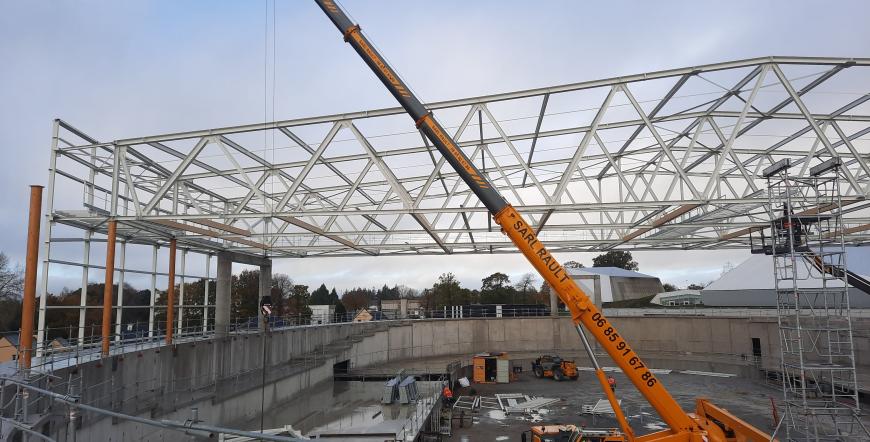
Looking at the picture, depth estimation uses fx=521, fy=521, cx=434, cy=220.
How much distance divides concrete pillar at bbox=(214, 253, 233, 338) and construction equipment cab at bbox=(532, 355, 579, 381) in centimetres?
1821

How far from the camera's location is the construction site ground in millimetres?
19812

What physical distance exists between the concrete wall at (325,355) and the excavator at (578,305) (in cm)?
1297

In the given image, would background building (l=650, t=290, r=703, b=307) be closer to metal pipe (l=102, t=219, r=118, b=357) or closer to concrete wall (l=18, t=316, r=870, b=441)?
concrete wall (l=18, t=316, r=870, b=441)

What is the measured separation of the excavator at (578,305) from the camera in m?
11.4

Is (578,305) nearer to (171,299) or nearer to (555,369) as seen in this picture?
(171,299)

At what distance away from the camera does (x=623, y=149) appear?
78.1ft

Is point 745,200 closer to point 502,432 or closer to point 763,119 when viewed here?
point 763,119

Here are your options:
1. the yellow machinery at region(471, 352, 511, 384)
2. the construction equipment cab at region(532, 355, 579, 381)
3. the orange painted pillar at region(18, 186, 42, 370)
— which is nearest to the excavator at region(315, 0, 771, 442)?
the orange painted pillar at region(18, 186, 42, 370)

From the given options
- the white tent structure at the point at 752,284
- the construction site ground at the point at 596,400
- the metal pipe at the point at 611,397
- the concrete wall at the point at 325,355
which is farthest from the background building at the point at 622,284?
the metal pipe at the point at 611,397

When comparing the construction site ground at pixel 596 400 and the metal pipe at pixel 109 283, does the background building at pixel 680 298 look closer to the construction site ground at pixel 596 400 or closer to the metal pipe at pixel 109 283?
the construction site ground at pixel 596 400

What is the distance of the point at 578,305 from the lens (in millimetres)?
11680

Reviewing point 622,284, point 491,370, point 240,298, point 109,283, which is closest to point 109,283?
point 109,283

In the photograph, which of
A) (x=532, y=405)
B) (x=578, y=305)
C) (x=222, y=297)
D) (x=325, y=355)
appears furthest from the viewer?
(x=325, y=355)

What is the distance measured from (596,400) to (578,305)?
15236mm
